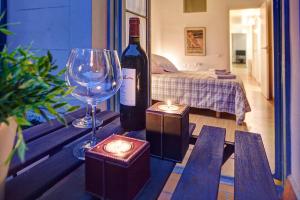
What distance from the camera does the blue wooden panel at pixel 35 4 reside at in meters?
1.59

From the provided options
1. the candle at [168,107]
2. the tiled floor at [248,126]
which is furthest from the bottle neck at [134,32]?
the tiled floor at [248,126]

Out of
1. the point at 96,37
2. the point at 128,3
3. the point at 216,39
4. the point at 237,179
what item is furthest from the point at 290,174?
the point at 216,39

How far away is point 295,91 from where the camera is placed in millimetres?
1279

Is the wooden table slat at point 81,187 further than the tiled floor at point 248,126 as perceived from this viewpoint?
No

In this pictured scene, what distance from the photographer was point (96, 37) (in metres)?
1.59

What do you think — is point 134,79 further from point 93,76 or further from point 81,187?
point 81,187

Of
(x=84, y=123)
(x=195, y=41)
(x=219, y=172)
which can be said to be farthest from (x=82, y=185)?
(x=195, y=41)

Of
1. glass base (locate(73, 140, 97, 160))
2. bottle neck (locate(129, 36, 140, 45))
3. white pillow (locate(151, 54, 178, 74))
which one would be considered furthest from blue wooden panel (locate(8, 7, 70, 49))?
white pillow (locate(151, 54, 178, 74))

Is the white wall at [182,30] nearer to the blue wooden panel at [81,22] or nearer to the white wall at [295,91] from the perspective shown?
the blue wooden panel at [81,22]

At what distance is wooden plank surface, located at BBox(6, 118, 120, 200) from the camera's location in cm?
44

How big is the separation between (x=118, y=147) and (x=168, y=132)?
7.0 inches

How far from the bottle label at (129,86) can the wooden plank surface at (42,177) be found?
232 mm

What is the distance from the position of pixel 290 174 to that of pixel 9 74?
1524 mm

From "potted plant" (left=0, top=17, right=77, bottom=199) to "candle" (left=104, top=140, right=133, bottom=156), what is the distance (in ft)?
0.44
